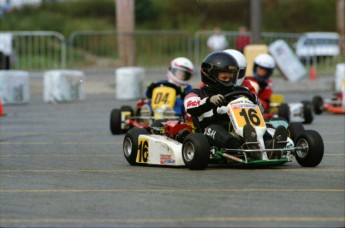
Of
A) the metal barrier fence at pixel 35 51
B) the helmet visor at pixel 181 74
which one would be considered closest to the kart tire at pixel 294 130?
the helmet visor at pixel 181 74

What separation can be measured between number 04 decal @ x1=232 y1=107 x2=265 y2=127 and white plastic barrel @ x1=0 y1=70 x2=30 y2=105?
15.4 meters

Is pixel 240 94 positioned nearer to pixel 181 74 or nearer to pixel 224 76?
pixel 224 76

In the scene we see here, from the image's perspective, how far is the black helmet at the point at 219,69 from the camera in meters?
12.3

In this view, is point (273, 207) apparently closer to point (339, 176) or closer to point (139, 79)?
point (339, 176)

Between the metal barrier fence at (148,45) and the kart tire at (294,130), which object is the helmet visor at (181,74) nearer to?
the kart tire at (294,130)

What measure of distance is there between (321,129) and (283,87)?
12.4 m

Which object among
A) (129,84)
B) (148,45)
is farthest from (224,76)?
(148,45)

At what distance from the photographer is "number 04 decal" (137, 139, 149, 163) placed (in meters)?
12.4

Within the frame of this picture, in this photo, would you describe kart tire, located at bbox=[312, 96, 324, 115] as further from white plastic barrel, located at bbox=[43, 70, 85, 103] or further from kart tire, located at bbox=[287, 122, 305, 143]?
kart tire, located at bbox=[287, 122, 305, 143]

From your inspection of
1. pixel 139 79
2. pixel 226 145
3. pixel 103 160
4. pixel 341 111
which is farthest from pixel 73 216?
pixel 139 79

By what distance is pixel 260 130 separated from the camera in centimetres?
1163

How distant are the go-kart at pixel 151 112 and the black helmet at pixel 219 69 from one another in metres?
4.97

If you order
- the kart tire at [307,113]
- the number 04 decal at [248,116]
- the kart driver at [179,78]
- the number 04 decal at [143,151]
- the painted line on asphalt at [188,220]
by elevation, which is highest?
the kart driver at [179,78]

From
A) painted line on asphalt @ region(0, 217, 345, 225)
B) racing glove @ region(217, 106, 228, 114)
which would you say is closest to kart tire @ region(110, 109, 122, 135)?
racing glove @ region(217, 106, 228, 114)
